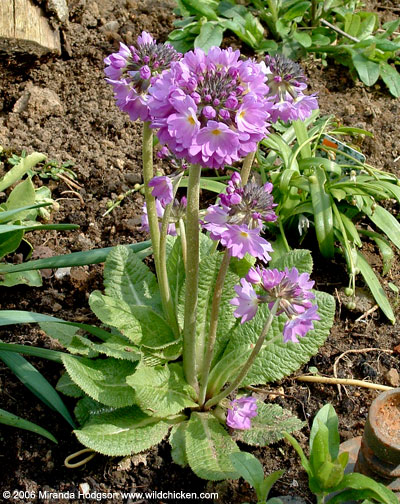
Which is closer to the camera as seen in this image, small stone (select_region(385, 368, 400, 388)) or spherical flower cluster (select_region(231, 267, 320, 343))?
spherical flower cluster (select_region(231, 267, 320, 343))

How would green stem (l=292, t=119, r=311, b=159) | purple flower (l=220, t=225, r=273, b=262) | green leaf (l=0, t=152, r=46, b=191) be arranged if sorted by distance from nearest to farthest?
purple flower (l=220, t=225, r=273, b=262) → green leaf (l=0, t=152, r=46, b=191) → green stem (l=292, t=119, r=311, b=159)

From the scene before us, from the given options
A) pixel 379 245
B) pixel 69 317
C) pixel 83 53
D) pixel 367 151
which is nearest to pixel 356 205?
pixel 379 245

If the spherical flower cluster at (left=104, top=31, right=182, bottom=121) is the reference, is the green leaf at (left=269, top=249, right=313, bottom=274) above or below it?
below

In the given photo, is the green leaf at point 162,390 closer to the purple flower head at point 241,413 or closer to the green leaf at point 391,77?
the purple flower head at point 241,413

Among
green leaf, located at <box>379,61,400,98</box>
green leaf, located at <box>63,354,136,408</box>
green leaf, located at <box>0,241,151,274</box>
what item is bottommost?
green leaf, located at <box>63,354,136,408</box>

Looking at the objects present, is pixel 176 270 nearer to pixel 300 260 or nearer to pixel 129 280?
pixel 129 280

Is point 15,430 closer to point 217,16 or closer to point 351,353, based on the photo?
point 351,353

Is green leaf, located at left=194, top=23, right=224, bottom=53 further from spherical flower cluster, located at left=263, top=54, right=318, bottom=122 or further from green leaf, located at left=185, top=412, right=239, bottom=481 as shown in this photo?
green leaf, located at left=185, top=412, right=239, bottom=481

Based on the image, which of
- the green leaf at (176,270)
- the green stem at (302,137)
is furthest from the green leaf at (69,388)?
the green stem at (302,137)

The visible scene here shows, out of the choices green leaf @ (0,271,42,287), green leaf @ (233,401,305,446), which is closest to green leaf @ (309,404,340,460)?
green leaf @ (233,401,305,446)
